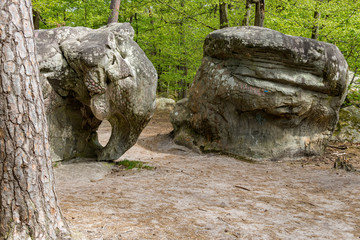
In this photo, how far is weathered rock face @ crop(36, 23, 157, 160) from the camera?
568 cm

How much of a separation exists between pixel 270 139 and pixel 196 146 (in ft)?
6.55

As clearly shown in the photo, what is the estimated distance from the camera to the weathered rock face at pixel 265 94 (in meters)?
8.27

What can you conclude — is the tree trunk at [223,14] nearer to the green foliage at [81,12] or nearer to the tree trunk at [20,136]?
the green foliage at [81,12]

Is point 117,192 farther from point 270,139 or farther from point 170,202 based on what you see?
point 270,139

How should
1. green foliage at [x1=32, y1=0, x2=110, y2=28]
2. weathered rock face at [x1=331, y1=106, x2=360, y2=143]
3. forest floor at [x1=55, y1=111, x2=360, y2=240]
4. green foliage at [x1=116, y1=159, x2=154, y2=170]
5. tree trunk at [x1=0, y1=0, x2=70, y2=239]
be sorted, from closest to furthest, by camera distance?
1. tree trunk at [x1=0, y1=0, x2=70, y2=239]
2. forest floor at [x1=55, y1=111, x2=360, y2=240]
3. green foliage at [x1=116, y1=159, x2=154, y2=170]
4. weathered rock face at [x1=331, y1=106, x2=360, y2=143]
5. green foliage at [x1=32, y1=0, x2=110, y2=28]

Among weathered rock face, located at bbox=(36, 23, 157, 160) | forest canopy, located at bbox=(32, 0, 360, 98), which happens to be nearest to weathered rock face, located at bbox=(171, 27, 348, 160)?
forest canopy, located at bbox=(32, 0, 360, 98)

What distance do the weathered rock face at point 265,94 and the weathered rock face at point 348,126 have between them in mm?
2487

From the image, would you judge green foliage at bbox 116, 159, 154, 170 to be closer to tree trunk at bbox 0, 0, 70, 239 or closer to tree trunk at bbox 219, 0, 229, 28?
tree trunk at bbox 0, 0, 70, 239

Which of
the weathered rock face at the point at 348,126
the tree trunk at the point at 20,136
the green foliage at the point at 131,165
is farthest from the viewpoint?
the weathered rock face at the point at 348,126

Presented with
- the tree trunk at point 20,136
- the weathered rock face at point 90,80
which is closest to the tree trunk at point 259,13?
the weathered rock face at point 90,80

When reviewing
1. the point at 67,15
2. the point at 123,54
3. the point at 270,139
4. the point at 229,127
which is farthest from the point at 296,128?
the point at 67,15

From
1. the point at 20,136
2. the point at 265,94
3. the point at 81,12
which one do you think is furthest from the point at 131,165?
the point at 81,12

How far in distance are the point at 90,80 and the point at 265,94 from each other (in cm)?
443

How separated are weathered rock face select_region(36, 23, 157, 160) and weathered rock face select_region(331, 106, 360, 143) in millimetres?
7716
